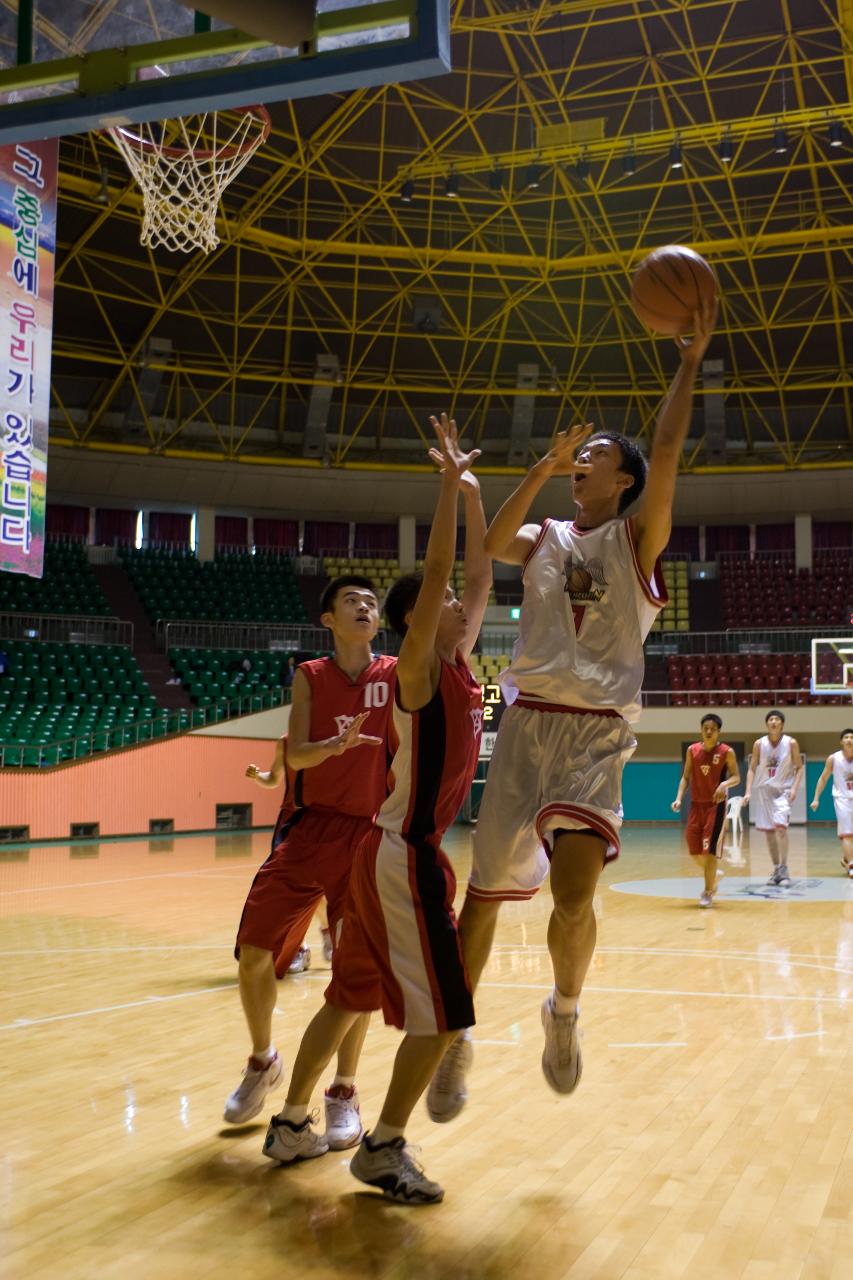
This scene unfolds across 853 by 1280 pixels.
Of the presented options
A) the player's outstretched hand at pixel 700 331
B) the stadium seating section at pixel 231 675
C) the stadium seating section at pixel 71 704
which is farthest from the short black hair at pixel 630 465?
the stadium seating section at pixel 231 675

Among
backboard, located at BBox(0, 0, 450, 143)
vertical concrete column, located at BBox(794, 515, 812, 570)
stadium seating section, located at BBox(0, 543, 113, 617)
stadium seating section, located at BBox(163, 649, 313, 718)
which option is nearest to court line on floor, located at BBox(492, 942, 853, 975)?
backboard, located at BBox(0, 0, 450, 143)

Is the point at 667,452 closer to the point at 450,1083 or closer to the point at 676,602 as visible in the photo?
the point at 450,1083

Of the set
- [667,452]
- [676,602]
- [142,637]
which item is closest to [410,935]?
[667,452]

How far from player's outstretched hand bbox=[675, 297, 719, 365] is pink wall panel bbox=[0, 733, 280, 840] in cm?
1623

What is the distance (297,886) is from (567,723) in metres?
1.10

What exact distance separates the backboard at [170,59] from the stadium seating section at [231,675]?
19440 mm

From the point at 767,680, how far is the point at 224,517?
14.1 m

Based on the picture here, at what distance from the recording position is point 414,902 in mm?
3623

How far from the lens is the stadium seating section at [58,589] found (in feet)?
84.3

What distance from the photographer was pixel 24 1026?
6199mm

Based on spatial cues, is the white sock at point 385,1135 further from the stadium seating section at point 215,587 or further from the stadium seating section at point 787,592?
the stadium seating section at point 787,592

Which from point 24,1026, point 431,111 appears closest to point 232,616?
point 431,111

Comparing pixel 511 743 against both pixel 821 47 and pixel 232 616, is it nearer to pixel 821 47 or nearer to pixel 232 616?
pixel 821 47

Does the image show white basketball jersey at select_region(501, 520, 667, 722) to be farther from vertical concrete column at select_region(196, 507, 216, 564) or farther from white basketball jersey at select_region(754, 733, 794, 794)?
vertical concrete column at select_region(196, 507, 216, 564)
